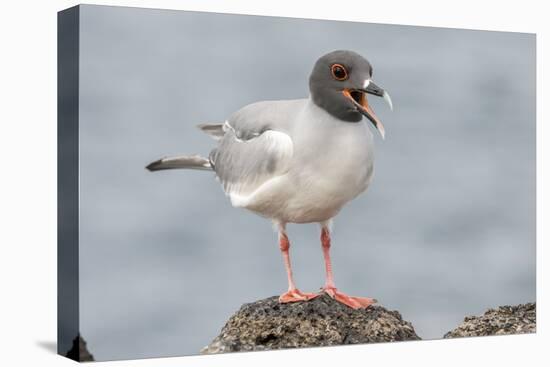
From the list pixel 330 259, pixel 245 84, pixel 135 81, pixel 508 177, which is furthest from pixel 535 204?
pixel 135 81

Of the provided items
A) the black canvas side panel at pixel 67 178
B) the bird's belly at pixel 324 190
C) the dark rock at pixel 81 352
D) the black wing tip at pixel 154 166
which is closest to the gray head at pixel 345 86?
the bird's belly at pixel 324 190

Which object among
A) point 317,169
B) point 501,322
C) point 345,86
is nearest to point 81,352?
point 317,169

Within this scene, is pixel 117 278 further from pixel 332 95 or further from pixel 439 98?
pixel 439 98

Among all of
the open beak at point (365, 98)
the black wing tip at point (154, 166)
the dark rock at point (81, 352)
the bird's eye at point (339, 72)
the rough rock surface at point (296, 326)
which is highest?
the bird's eye at point (339, 72)

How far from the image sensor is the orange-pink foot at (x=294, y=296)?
293 inches

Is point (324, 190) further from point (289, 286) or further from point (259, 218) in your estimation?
point (289, 286)

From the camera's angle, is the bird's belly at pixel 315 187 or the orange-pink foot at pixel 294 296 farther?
the orange-pink foot at pixel 294 296

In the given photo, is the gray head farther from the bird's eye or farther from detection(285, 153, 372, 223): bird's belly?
detection(285, 153, 372, 223): bird's belly

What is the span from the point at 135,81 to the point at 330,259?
1895mm

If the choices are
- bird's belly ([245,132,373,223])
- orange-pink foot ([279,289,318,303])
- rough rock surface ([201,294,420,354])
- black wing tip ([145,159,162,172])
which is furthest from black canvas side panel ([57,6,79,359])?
orange-pink foot ([279,289,318,303])

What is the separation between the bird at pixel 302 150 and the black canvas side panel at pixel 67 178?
0.58 metres

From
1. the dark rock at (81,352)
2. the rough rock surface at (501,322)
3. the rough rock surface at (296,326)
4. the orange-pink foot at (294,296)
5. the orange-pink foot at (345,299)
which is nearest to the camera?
the dark rock at (81,352)

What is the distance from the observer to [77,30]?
22.5 ft

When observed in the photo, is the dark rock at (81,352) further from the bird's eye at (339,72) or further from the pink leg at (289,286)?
the bird's eye at (339,72)
